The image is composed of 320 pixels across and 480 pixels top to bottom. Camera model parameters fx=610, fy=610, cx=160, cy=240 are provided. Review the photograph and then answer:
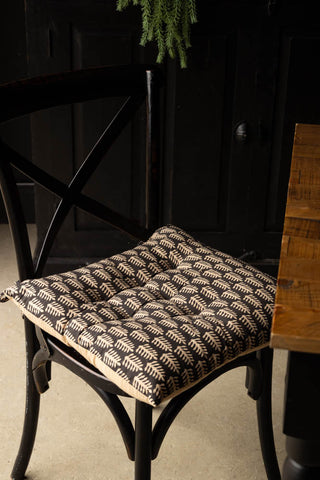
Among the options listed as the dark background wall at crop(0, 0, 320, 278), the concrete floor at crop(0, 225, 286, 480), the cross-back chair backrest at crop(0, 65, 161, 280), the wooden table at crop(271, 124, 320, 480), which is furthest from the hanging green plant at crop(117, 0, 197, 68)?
the wooden table at crop(271, 124, 320, 480)

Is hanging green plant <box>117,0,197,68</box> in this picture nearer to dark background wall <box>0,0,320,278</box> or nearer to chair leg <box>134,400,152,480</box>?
dark background wall <box>0,0,320,278</box>

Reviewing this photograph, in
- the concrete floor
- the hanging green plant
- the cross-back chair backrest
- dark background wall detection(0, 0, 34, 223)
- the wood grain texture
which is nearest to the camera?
the wood grain texture

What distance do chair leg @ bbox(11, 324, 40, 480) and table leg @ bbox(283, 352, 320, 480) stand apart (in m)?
0.66

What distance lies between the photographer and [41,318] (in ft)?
3.46

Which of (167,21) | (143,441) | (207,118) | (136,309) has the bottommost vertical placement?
(143,441)

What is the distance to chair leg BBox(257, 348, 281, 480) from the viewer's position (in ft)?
3.87

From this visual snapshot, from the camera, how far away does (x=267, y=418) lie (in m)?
1.27

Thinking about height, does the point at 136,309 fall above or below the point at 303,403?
below

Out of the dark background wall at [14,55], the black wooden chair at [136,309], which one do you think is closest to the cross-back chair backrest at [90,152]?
the black wooden chair at [136,309]

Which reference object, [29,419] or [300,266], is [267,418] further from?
[300,266]

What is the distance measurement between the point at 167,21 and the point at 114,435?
1160 millimetres

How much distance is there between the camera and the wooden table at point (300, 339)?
1.91 ft

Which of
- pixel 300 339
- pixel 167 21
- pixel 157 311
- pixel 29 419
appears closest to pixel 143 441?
pixel 157 311

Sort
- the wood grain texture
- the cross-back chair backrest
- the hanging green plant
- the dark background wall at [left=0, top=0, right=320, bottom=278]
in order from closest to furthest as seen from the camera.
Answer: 1. the wood grain texture
2. the cross-back chair backrest
3. the hanging green plant
4. the dark background wall at [left=0, top=0, right=320, bottom=278]
